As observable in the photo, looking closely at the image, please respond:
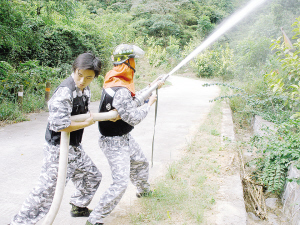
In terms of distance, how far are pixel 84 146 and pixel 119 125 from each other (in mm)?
2798

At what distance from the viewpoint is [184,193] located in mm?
3199

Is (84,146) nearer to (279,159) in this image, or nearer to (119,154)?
(119,154)

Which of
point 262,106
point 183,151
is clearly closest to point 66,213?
point 183,151

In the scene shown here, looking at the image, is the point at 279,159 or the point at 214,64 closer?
the point at 279,159

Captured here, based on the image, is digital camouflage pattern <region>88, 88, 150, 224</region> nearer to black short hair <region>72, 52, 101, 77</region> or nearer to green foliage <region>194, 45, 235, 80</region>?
black short hair <region>72, 52, 101, 77</region>

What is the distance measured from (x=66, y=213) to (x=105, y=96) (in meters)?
1.41

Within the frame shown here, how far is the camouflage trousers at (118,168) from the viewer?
Result: 2465mm

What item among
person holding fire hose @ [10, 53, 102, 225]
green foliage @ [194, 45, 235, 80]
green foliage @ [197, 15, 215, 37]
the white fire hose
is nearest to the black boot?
person holding fire hose @ [10, 53, 102, 225]

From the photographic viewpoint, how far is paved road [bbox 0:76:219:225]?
3.07 m

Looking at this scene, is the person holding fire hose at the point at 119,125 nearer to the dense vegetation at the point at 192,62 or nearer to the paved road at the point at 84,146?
the paved road at the point at 84,146

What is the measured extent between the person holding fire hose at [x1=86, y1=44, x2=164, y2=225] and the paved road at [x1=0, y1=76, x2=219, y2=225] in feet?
1.44

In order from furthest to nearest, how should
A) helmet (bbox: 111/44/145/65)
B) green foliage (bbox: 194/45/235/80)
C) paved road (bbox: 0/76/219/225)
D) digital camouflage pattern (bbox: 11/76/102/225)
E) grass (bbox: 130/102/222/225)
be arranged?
green foliage (bbox: 194/45/235/80) < paved road (bbox: 0/76/219/225) < grass (bbox: 130/102/222/225) < helmet (bbox: 111/44/145/65) < digital camouflage pattern (bbox: 11/76/102/225)

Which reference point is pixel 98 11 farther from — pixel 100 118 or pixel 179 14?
pixel 100 118

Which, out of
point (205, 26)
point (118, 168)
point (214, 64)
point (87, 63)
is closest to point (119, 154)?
point (118, 168)
